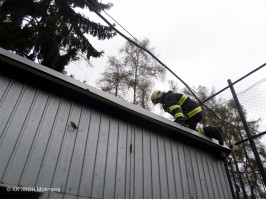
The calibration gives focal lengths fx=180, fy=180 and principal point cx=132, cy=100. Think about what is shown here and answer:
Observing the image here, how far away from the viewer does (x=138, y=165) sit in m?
2.92

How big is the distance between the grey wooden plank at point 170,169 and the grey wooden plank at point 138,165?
1.89 feet

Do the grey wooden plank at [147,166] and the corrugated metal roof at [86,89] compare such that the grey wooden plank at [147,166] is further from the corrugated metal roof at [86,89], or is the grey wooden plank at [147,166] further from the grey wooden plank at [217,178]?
the grey wooden plank at [217,178]

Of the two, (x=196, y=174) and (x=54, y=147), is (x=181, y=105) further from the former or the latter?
(x=54, y=147)

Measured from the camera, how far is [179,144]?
371 cm

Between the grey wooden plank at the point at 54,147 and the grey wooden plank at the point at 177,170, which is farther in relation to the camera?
the grey wooden plank at the point at 177,170

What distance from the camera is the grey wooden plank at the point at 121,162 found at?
8.38 ft

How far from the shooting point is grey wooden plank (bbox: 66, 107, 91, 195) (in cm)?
219

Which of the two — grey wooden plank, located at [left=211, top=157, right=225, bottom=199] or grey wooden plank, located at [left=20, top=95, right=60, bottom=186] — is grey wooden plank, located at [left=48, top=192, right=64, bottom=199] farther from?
grey wooden plank, located at [left=211, top=157, right=225, bottom=199]

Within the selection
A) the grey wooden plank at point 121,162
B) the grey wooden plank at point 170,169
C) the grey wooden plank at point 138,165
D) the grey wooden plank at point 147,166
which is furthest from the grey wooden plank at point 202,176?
the grey wooden plank at point 121,162

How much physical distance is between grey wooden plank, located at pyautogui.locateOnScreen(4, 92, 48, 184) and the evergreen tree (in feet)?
11.7

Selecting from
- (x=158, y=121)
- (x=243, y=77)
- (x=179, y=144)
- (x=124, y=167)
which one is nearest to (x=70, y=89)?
(x=124, y=167)

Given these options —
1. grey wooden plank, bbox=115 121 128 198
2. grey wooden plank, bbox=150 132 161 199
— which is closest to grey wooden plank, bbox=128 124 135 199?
grey wooden plank, bbox=115 121 128 198

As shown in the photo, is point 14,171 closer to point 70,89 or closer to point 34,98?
point 34,98

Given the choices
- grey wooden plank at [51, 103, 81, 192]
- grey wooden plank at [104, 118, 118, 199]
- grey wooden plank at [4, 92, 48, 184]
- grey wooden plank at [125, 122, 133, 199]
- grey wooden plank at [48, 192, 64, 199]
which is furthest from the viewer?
grey wooden plank at [125, 122, 133, 199]
